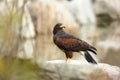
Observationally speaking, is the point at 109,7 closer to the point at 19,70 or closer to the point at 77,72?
the point at 77,72

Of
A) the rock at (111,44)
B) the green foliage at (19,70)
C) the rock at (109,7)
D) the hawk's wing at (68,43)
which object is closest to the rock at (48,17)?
the rock at (111,44)

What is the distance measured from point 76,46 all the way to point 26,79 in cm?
75

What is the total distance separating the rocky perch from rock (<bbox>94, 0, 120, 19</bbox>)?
9174 millimetres

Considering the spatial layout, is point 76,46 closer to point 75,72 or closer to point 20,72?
point 75,72

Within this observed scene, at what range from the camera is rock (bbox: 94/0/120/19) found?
45.0ft

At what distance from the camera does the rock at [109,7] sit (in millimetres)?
13727

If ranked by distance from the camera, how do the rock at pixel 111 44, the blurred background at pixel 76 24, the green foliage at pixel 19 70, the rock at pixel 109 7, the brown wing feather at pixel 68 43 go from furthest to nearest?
the rock at pixel 109 7 → the rock at pixel 111 44 → the blurred background at pixel 76 24 → the brown wing feather at pixel 68 43 → the green foliage at pixel 19 70

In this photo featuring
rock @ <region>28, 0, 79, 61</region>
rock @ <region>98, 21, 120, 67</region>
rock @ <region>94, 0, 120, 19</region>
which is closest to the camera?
rock @ <region>98, 21, 120, 67</region>

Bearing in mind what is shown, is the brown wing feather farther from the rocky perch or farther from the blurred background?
the blurred background

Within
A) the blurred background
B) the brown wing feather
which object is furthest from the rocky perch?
the blurred background

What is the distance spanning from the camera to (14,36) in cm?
380

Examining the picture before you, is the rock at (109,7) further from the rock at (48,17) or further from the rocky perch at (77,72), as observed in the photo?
the rocky perch at (77,72)

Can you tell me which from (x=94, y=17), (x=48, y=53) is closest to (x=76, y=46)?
(x=48, y=53)

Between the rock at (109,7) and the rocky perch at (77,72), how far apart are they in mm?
9174
